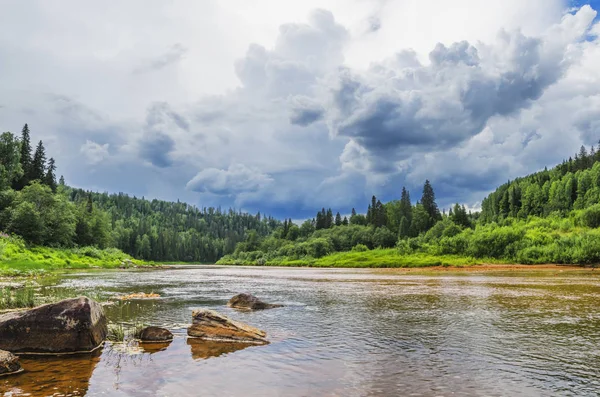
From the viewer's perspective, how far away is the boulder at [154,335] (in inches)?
626

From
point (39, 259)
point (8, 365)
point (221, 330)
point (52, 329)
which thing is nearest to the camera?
point (8, 365)

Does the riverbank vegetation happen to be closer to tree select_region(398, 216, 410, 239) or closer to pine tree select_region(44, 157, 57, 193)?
tree select_region(398, 216, 410, 239)

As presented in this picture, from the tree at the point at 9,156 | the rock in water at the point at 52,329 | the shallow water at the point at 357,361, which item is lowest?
the shallow water at the point at 357,361

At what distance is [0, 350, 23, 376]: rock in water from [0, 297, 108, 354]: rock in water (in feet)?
6.97

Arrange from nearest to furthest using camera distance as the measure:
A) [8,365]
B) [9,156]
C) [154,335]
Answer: [8,365] → [154,335] → [9,156]

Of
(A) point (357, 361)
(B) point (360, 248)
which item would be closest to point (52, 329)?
(A) point (357, 361)

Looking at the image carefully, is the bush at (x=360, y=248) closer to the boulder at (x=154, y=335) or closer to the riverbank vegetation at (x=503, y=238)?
the riverbank vegetation at (x=503, y=238)

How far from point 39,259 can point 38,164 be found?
2707 inches

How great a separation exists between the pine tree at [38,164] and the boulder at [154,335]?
433 ft

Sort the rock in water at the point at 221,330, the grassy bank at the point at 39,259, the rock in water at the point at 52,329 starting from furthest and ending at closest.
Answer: the grassy bank at the point at 39,259, the rock in water at the point at 221,330, the rock in water at the point at 52,329

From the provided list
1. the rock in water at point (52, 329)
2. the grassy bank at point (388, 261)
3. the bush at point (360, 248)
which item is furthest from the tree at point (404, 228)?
the rock in water at point (52, 329)

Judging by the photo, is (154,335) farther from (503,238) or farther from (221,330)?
(503,238)

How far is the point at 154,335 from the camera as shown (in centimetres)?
1599

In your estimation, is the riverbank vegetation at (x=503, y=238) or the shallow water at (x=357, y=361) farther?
the riverbank vegetation at (x=503, y=238)
